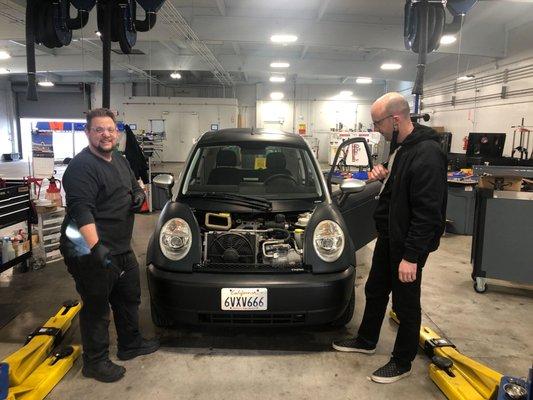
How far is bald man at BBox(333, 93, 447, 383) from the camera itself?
2035 mm

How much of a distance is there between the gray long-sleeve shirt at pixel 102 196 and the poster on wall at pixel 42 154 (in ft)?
12.7

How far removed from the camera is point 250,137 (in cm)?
326

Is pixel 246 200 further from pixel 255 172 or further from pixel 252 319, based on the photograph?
pixel 252 319

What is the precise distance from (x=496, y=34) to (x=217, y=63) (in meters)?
7.35

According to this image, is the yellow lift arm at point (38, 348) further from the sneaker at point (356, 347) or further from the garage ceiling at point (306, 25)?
the garage ceiling at point (306, 25)

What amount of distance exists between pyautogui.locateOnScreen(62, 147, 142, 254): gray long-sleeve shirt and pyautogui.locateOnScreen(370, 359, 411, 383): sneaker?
168cm

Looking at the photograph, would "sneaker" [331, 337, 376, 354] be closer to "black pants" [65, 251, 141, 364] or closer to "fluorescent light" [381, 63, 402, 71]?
"black pants" [65, 251, 141, 364]

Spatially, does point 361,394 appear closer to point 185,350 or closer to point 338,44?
point 185,350

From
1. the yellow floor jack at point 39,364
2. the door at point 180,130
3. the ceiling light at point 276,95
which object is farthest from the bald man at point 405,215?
the ceiling light at point 276,95

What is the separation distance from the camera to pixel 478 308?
3441 millimetres

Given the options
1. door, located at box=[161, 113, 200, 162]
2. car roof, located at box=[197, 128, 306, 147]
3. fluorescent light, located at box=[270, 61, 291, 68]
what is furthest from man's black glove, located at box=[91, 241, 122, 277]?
door, located at box=[161, 113, 200, 162]

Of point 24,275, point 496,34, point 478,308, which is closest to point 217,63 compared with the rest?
point 496,34

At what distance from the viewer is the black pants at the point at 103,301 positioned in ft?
6.97

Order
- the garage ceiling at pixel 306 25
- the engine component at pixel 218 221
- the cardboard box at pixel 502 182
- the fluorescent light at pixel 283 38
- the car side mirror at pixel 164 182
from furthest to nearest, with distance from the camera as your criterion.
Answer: the fluorescent light at pixel 283 38 < the garage ceiling at pixel 306 25 < the cardboard box at pixel 502 182 < the car side mirror at pixel 164 182 < the engine component at pixel 218 221
